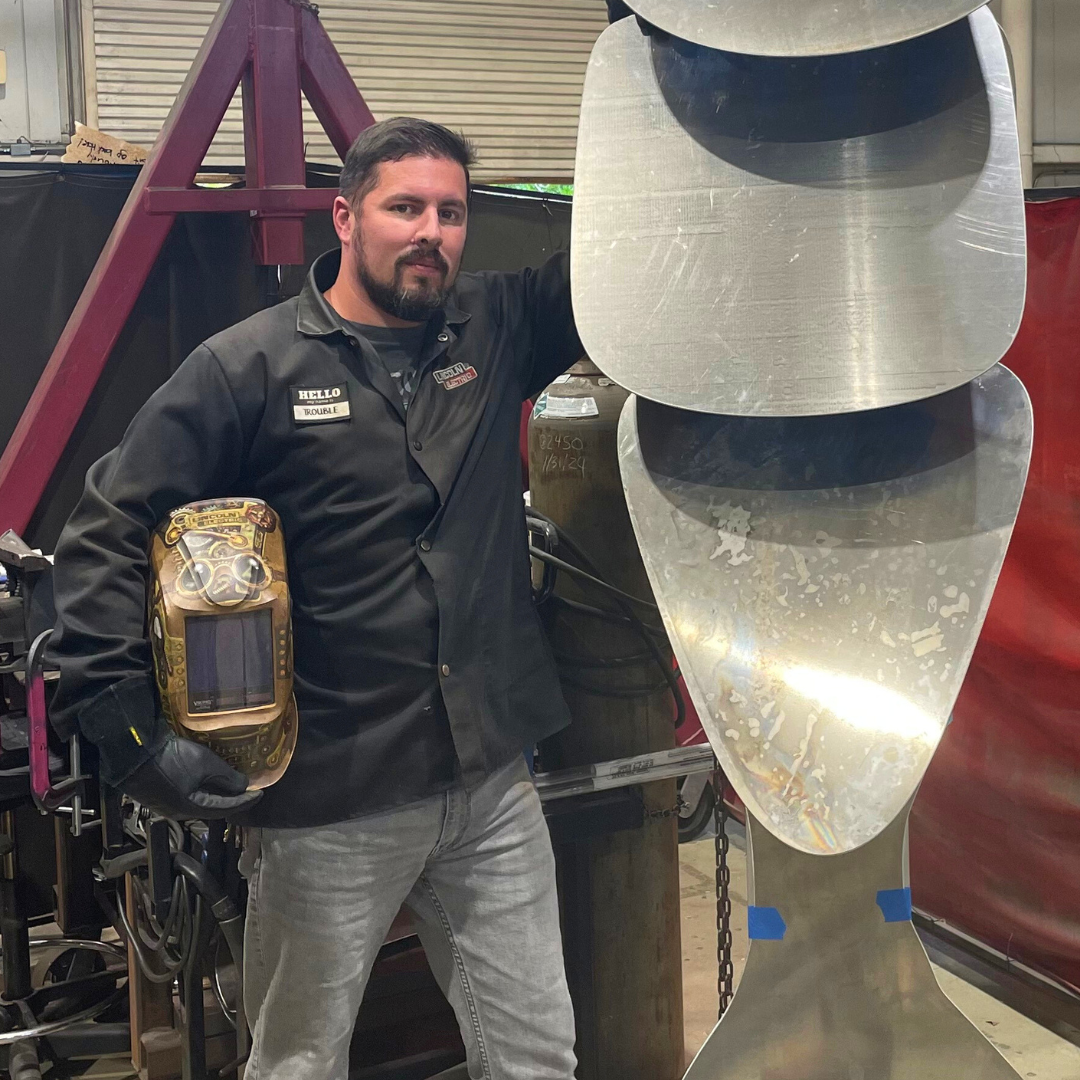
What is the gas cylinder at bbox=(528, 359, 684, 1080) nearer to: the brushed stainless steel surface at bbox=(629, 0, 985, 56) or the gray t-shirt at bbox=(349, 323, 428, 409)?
the gray t-shirt at bbox=(349, 323, 428, 409)

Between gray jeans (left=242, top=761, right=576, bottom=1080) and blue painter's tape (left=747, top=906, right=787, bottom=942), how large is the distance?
1.26 feet

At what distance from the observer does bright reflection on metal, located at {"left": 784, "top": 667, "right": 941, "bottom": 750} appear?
1.48m

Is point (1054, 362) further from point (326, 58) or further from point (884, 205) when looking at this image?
point (326, 58)

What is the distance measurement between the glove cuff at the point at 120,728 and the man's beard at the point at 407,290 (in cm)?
63

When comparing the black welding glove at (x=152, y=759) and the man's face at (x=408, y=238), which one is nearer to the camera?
the black welding glove at (x=152, y=759)

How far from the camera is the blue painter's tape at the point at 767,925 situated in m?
1.59

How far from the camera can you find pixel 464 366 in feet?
6.15

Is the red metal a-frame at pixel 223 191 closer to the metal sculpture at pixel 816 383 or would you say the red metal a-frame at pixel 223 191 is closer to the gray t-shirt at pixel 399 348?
the gray t-shirt at pixel 399 348

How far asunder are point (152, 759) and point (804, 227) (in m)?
1.04

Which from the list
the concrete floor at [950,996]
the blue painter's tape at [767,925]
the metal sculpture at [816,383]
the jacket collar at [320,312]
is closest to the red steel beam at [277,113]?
the jacket collar at [320,312]

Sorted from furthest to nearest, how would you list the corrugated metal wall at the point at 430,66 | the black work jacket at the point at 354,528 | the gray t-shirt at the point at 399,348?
the corrugated metal wall at the point at 430,66, the gray t-shirt at the point at 399,348, the black work jacket at the point at 354,528

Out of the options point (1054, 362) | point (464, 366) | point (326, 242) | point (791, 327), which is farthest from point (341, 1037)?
point (326, 242)

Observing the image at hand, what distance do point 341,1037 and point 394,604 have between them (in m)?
0.63

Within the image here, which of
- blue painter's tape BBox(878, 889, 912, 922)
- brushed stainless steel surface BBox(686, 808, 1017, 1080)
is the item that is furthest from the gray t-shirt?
blue painter's tape BBox(878, 889, 912, 922)
